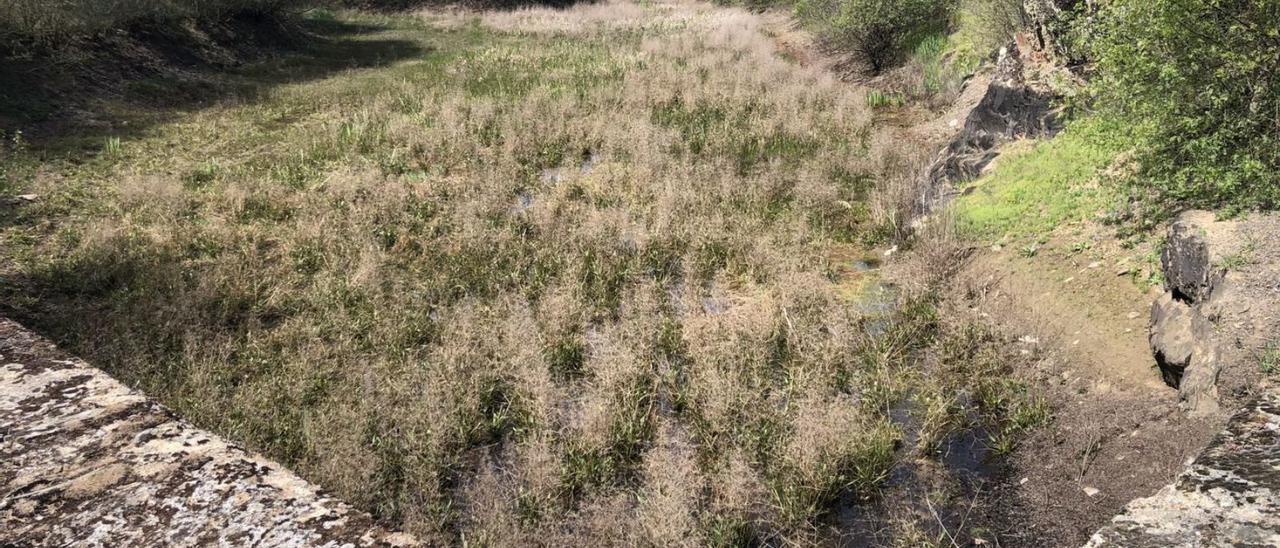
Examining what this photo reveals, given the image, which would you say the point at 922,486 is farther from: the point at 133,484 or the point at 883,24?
the point at 883,24

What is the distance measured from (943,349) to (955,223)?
7.55ft

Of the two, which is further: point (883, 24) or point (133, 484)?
point (883, 24)

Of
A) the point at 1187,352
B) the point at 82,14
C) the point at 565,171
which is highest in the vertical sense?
the point at 82,14

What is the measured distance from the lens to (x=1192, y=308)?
16.5 ft

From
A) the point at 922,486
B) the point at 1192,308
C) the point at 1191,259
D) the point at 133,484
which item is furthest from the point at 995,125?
the point at 133,484

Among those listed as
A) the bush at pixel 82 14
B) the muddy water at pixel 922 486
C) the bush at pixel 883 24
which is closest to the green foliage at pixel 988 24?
the bush at pixel 883 24

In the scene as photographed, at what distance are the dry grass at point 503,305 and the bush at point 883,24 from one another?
17.4 ft

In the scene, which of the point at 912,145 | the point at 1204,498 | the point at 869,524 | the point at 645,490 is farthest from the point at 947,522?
the point at 912,145

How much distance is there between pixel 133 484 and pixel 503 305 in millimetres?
4259

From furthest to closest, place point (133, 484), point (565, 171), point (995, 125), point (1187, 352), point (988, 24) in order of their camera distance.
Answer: point (988, 24), point (565, 171), point (995, 125), point (1187, 352), point (133, 484)

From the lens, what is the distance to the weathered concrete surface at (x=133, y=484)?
238cm

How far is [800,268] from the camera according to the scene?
24.3 feet

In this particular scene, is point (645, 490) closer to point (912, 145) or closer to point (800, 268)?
point (800, 268)

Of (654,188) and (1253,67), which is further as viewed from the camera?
(654,188)
